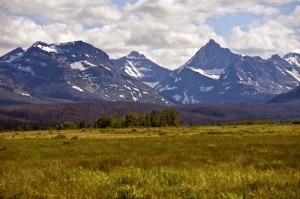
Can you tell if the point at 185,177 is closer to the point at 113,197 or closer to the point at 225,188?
the point at 225,188

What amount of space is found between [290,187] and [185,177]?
3.10 metres

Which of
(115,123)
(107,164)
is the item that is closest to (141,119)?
(115,123)

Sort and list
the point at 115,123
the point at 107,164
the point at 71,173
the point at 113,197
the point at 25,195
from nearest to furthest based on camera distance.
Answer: the point at 113,197 → the point at 25,195 → the point at 71,173 → the point at 107,164 → the point at 115,123

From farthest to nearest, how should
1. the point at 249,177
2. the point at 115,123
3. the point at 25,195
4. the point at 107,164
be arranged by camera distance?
the point at 115,123 → the point at 107,164 → the point at 249,177 → the point at 25,195

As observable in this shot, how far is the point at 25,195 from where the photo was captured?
11648mm

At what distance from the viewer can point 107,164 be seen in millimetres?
17969

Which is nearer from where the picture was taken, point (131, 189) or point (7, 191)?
point (131, 189)

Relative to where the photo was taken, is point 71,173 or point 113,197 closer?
point 113,197

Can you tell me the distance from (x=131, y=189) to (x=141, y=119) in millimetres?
161079

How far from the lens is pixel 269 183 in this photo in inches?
461

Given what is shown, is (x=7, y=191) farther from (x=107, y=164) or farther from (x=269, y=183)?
(x=269, y=183)

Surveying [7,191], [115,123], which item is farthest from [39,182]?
[115,123]

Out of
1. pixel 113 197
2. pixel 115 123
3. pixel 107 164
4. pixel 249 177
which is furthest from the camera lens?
pixel 115 123

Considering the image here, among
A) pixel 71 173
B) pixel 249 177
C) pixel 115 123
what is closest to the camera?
pixel 249 177
